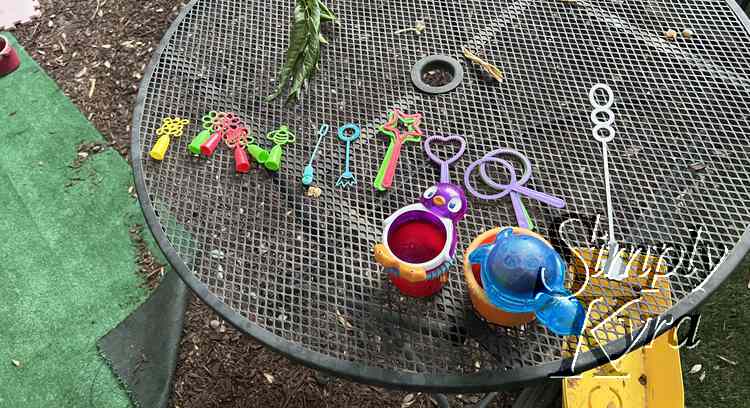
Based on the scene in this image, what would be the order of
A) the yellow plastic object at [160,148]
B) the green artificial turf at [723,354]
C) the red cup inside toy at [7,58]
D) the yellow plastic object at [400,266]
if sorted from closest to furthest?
the yellow plastic object at [400,266], the yellow plastic object at [160,148], the green artificial turf at [723,354], the red cup inside toy at [7,58]

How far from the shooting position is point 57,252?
6.65 ft

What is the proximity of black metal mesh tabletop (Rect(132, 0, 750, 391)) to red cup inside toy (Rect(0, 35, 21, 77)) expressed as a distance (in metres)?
1.54

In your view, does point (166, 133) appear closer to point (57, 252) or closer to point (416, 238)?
point (416, 238)

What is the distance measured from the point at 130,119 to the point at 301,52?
1343 millimetres

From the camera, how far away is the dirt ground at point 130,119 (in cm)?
170

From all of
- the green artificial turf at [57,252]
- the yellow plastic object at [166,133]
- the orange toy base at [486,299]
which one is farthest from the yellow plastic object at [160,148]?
the green artificial turf at [57,252]

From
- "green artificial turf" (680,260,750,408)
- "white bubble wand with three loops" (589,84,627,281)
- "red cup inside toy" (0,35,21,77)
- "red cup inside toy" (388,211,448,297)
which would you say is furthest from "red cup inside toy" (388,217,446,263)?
"red cup inside toy" (0,35,21,77)

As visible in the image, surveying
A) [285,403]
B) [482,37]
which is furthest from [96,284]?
[482,37]

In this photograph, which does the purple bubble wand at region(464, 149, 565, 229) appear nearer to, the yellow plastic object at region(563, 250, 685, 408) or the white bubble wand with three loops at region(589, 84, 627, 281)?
the white bubble wand with three loops at region(589, 84, 627, 281)

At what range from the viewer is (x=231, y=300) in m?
1.02

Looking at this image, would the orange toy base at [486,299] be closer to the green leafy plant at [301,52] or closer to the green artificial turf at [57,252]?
the green leafy plant at [301,52]

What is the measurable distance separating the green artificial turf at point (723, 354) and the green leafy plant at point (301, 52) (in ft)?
4.42

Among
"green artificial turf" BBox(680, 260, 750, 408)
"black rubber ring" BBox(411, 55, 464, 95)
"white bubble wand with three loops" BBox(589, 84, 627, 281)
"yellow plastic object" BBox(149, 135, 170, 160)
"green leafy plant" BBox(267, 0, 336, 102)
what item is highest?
"green leafy plant" BBox(267, 0, 336, 102)

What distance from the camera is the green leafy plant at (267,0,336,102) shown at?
130 cm
